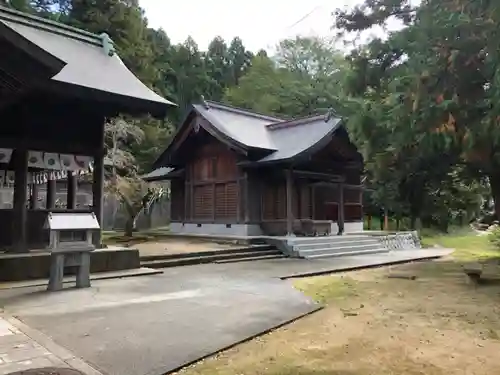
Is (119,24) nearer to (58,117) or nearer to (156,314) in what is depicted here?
(58,117)

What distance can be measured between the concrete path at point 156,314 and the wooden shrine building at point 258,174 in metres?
7.15

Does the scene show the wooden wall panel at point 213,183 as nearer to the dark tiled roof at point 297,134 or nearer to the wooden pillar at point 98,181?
the dark tiled roof at point 297,134

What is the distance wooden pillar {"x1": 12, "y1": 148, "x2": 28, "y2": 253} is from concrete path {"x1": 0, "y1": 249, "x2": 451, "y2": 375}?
1.83 m

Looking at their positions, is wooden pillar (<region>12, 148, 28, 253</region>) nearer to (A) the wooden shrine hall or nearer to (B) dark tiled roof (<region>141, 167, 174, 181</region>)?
(A) the wooden shrine hall

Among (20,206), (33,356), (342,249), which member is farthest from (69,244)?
(342,249)

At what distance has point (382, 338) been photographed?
4605mm

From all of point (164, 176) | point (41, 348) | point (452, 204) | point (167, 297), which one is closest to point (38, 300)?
point (167, 297)

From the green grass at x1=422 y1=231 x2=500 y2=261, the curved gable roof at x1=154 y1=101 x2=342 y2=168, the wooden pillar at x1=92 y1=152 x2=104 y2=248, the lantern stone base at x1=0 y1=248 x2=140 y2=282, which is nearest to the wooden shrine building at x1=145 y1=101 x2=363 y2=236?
the curved gable roof at x1=154 y1=101 x2=342 y2=168

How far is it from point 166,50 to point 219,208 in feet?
79.2

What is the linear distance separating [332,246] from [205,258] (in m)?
4.69

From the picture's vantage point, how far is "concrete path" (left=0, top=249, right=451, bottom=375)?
3.96 metres

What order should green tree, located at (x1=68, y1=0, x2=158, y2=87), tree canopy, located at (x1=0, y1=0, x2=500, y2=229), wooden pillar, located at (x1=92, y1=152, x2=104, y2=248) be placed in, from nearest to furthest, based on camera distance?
tree canopy, located at (x1=0, y1=0, x2=500, y2=229) < wooden pillar, located at (x1=92, y1=152, x2=104, y2=248) < green tree, located at (x1=68, y1=0, x2=158, y2=87)

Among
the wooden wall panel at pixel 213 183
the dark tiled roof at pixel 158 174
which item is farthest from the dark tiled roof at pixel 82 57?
the dark tiled roof at pixel 158 174

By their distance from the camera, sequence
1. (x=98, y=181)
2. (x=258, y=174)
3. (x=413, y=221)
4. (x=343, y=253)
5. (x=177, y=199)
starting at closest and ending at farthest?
(x=98, y=181)
(x=343, y=253)
(x=258, y=174)
(x=177, y=199)
(x=413, y=221)
